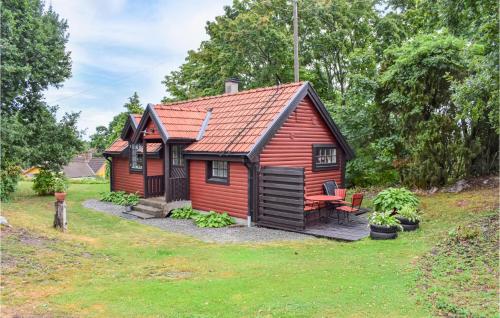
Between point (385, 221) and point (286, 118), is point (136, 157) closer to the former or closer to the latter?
point (286, 118)

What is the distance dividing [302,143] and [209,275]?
8264mm

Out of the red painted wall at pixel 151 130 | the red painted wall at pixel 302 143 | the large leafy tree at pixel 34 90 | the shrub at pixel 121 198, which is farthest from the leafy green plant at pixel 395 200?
the large leafy tree at pixel 34 90

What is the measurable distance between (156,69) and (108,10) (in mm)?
11132

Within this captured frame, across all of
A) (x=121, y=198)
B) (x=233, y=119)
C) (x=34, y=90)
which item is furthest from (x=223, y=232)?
(x=34, y=90)

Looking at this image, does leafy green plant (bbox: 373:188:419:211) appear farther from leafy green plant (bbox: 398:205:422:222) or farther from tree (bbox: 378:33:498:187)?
tree (bbox: 378:33:498:187)

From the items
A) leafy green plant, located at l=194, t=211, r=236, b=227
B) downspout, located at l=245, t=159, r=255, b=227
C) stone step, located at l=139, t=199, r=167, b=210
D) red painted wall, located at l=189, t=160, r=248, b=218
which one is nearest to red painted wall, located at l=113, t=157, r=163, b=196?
stone step, located at l=139, t=199, r=167, b=210

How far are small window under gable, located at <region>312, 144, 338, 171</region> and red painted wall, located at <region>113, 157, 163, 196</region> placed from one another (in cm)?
686

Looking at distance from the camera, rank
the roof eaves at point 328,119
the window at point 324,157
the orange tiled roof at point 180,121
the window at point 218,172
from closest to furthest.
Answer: the window at point 218,172 → the roof eaves at point 328,119 → the orange tiled roof at point 180,121 → the window at point 324,157

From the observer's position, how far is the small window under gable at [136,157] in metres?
18.7

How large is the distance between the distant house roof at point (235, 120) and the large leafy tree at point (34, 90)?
5.67 metres

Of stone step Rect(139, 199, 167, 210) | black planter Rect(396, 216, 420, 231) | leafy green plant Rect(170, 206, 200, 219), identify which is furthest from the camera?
stone step Rect(139, 199, 167, 210)

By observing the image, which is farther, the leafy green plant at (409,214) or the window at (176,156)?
the window at (176,156)

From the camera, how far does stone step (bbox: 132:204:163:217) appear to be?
14.7 meters

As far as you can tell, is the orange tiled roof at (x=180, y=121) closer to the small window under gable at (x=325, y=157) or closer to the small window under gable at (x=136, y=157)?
the small window under gable at (x=136, y=157)
